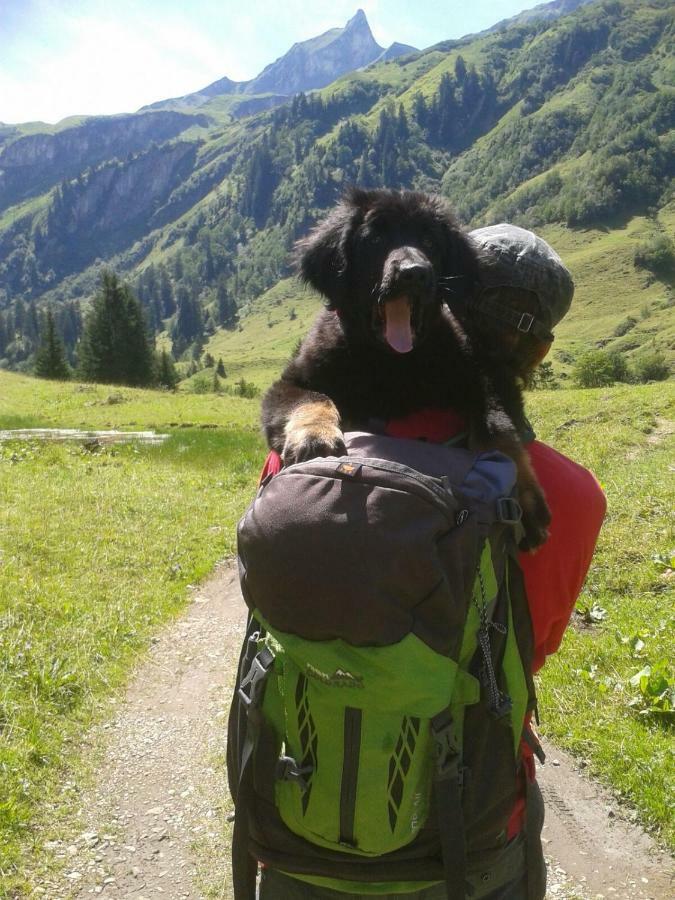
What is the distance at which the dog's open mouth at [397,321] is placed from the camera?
3.15 meters

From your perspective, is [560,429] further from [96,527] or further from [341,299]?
[341,299]

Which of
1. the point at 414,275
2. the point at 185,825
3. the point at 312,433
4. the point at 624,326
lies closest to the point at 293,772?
the point at 312,433

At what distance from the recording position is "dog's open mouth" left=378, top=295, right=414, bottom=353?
10.3 feet

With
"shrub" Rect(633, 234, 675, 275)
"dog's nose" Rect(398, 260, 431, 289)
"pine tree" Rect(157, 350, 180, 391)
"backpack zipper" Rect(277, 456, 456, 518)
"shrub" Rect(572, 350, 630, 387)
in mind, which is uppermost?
"shrub" Rect(633, 234, 675, 275)

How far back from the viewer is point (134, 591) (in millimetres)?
9070

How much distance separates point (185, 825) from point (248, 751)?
3.71m

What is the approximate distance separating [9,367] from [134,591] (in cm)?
19969

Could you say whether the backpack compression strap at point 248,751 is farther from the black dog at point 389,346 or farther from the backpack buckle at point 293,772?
the black dog at point 389,346

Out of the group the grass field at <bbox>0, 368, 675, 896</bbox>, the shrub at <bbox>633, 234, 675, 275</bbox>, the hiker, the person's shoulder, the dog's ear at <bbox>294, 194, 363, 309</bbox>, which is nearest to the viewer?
the hiker

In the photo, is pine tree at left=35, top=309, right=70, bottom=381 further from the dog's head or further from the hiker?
the hiker

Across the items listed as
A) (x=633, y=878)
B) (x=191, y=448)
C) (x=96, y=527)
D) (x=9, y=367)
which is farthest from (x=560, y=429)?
(x=9, y=367)

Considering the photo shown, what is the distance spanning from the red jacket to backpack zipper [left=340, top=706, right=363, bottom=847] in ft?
2.25

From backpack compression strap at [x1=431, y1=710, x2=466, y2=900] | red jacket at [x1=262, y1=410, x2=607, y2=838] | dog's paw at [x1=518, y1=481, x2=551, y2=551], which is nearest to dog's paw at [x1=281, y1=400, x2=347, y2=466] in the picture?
red jacket at [x1=262, y1=410, x2=607, y2=838]

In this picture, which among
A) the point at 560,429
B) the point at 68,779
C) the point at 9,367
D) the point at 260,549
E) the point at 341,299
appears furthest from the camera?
the point at 9,367
